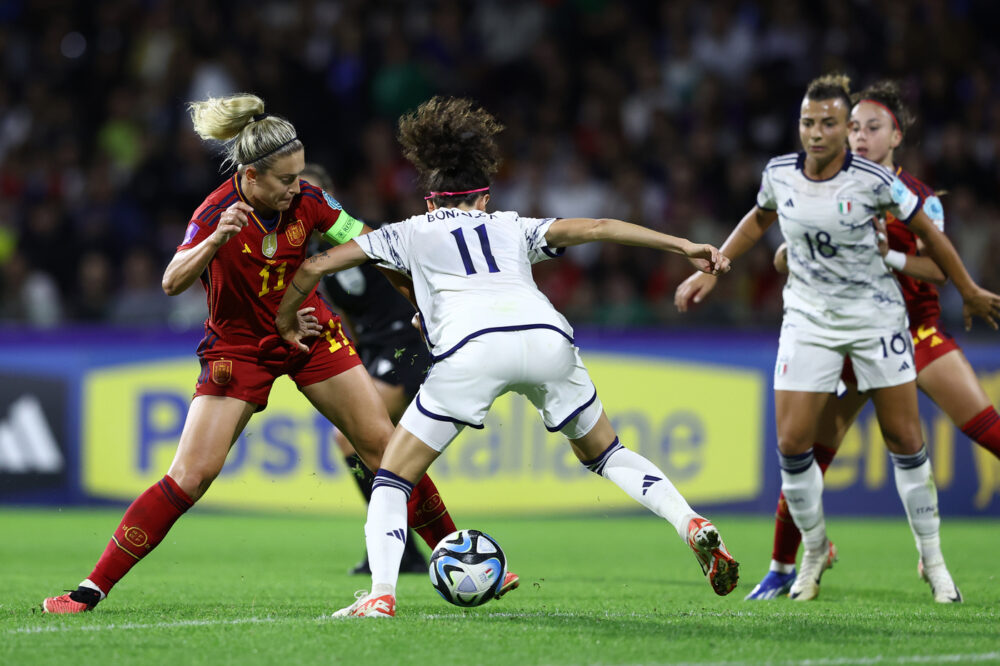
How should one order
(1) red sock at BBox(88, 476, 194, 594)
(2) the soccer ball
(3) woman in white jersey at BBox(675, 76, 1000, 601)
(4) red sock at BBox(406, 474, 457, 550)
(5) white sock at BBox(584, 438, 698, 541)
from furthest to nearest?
(3) woman in white jersey at BBox(675, 76, 1000, 601)
(4) red sock at BBox(406, 474, 457, 550)
(1) red sock at BBox(88, 476, 194, 594)
(2) the soccer ball
(5) white sock at BBox(584, 438, 698, 541)

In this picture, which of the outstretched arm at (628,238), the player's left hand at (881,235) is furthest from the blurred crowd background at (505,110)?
the outstretched arm at (628,238)

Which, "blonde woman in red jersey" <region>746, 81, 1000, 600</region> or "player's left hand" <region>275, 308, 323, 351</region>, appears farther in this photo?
"blonde woman in red jersey" <region>746, 81, 1000, 600</region>

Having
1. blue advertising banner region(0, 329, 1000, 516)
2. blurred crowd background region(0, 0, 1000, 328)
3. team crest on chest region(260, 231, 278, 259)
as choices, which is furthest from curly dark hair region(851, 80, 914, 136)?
blurred crowd background region(0, 0, 1000, 328)

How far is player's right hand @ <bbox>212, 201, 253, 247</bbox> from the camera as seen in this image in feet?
17.3

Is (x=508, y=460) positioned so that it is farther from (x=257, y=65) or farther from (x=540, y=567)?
(x=257, y=65)

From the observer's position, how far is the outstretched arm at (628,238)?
516 centimetres

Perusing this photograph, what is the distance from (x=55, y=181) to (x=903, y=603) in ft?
35.5

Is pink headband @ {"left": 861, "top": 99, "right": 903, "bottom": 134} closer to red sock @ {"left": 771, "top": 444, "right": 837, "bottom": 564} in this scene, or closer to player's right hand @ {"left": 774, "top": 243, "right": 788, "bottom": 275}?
player's right hand @ {"left": 774, "top": 243, "right": 788, "bottom": 275}

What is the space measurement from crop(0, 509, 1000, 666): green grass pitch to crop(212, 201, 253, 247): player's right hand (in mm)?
1532

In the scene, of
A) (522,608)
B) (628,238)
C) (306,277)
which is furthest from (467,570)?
(628,238)

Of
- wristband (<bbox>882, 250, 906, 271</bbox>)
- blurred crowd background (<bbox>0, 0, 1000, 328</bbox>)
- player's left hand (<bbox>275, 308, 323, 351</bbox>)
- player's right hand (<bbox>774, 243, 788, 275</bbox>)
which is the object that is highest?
blurred crowd background (<bbox>0, 0, 1000, 328</bbox>)

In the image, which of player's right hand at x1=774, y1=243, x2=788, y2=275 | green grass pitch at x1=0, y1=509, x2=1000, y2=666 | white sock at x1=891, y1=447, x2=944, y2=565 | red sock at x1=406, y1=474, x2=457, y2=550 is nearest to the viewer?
green grass pitch at x1=0, y1=509, x2=1000, y2=666

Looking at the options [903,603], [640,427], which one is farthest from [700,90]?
[903,603]

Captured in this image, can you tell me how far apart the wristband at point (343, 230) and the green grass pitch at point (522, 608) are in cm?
162
